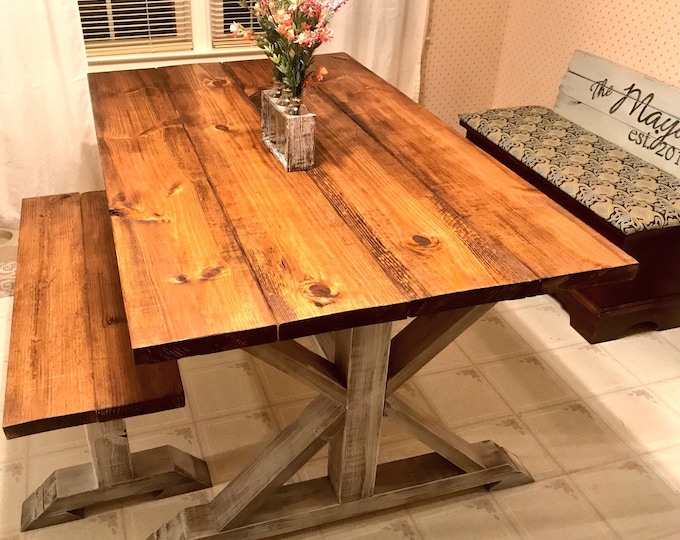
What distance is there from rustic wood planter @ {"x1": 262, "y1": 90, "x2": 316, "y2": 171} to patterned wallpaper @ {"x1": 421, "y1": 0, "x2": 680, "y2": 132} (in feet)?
5.64

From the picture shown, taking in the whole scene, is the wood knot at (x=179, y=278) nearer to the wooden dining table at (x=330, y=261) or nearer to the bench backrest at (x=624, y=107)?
the wooden dining table at (x=330, y=261)

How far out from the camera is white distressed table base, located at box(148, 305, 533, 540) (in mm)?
1438

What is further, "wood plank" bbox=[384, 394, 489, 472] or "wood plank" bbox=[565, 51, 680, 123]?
"wood plank" bbox=[565, 51, 680, 123]

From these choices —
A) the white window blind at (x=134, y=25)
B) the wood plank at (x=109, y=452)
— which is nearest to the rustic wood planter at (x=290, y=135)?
the wood plank at (x=109, y=452)

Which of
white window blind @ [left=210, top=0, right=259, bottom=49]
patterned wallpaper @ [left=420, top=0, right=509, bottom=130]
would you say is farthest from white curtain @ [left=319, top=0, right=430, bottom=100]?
white window blind @ [left=210, top=0, right=259, bottom=49]

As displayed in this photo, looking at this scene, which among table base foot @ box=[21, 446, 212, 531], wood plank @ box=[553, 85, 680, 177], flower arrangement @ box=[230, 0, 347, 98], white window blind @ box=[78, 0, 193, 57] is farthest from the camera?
white window blind @ box=[78, 0, 193, 57]

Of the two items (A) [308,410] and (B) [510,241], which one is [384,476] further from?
(B) [510,241]

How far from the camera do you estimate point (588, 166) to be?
8.09ft

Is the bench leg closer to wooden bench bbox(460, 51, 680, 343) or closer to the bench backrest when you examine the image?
wooden bench bbox(460, 51, 680, 343)

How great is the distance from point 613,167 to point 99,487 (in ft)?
6.72

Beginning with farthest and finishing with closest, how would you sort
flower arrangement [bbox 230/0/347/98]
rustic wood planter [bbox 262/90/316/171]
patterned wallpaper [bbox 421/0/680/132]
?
patterned wallpaper [bbox 421/0/680/132] → rustic wood planter [bbox 262/90/316/171] → flower arrangement [bbox 230/0/347/98]

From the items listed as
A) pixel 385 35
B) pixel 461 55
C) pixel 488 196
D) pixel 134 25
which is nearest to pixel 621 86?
pixel 461 55

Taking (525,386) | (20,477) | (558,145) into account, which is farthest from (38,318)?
(558,145)

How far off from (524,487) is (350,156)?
1.04m
